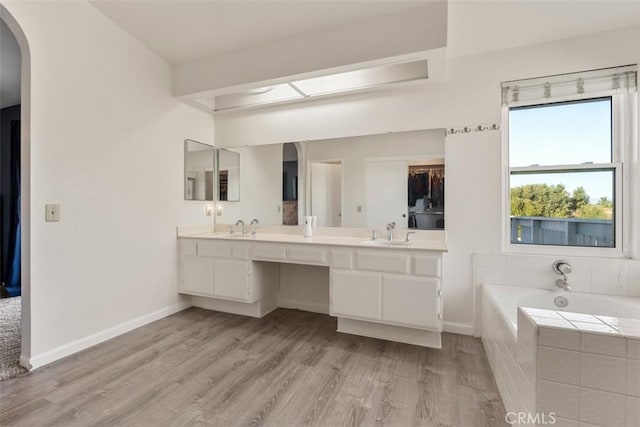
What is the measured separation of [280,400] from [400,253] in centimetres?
128

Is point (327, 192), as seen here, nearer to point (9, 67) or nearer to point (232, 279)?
point (232, 279)

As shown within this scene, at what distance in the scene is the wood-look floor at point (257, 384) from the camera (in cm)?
150

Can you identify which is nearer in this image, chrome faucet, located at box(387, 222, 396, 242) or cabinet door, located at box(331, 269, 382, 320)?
cabinet door, located at box(331, 269, 382, 320)

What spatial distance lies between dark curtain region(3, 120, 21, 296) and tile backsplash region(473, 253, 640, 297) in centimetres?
530

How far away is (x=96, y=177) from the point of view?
2287 millimetres

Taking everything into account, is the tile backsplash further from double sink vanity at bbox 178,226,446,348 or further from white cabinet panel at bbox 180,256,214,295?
white cabinet panel at bbox 180,256,214,295

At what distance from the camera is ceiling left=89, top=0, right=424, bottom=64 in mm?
2109

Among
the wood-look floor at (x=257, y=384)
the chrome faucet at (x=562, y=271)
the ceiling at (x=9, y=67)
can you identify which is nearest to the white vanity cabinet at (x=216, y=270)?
the wood-look floor at (x=257, y=384)

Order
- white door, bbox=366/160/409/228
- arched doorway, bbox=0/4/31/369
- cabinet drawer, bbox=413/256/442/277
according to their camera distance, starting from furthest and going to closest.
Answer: white door, bbox=366/160/409/228, cabinet drawer, bbox=413/256/442/277, arched doorway, bbox=0/4/31/369

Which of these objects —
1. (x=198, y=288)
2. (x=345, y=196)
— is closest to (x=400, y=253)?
(x=345, y=196)

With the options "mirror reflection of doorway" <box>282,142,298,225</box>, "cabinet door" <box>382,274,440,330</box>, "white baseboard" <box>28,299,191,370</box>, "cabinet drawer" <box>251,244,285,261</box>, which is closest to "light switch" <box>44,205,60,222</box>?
"white baseboard" <box>28,299,191,370</box>

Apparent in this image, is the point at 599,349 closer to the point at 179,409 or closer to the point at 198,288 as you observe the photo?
the point at 179,409

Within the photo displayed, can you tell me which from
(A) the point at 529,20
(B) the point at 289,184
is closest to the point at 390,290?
(B) the point at 289,184

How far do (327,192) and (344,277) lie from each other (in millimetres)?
973
